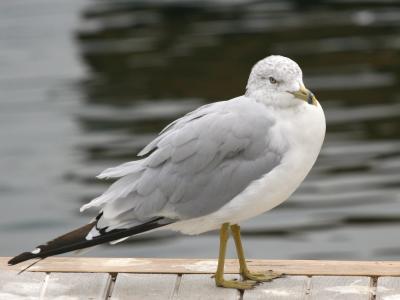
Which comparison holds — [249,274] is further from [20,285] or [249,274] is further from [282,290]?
[20,285]

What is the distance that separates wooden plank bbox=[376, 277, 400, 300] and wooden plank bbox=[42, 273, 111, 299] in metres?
0.98

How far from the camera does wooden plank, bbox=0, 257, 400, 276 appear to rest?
458 cm

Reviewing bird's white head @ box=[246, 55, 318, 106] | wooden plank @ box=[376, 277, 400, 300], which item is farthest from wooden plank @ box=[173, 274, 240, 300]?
bird's white head @ box=[246, 55, 318, 106]

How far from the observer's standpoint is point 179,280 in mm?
4559

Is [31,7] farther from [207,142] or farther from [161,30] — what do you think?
[207,142]

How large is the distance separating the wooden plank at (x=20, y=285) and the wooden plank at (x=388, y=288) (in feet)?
4.02

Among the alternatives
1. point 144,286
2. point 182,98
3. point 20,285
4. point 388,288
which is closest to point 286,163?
point 388,288

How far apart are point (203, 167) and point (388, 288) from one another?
0.79m

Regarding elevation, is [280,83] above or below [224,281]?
above

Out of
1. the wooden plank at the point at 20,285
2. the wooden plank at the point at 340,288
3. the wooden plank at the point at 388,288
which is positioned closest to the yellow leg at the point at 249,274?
the wooden plank at the point at 340,288

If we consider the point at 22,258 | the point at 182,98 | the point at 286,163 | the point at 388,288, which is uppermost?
the point at 182,98

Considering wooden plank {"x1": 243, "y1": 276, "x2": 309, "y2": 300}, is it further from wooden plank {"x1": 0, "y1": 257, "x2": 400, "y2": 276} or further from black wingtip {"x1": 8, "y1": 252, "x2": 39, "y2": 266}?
black wingtip {"x1": 8, "y1": 252, "x2": 39, "y2": 266}

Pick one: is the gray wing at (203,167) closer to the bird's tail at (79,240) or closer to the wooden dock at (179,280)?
the bird's tail at (79,240)

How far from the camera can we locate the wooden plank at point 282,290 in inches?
173
